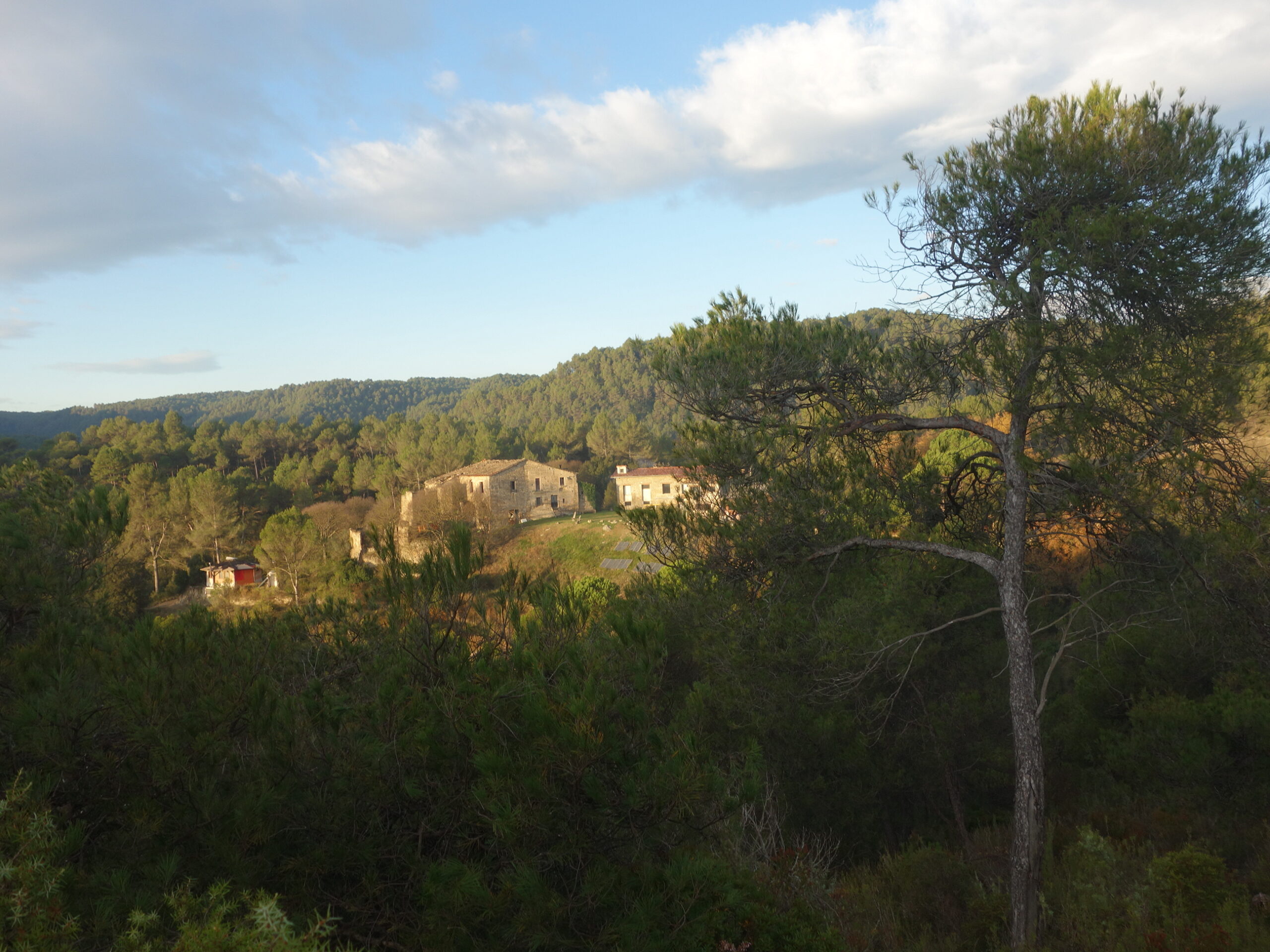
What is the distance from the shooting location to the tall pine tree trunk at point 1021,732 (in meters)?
5.96

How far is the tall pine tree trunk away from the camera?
235 inches

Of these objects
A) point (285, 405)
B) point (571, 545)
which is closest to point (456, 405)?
point (285, 405)

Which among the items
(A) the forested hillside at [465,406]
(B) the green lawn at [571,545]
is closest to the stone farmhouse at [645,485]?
(B) the green lawn at [571,545]

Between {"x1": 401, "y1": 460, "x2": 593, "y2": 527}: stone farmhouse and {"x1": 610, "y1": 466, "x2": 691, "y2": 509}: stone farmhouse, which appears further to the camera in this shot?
{"x1": 610, "y1": 466, "x2": 691, "y2": 509}: stone farmhouse

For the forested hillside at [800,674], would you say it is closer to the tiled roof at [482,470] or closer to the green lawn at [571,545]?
the green lawn at [571,545]

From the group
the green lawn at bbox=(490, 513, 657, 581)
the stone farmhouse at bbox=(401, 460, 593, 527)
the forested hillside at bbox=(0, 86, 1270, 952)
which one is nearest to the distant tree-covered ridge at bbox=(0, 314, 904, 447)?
the stone farmhouse at bbox=(401, 460, 593, 527)

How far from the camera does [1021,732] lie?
6.27 meters

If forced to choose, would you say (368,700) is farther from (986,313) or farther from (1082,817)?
(1082,817)

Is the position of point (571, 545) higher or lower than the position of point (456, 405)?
lower

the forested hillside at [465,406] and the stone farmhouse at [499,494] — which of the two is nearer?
the stone farmhouse at [499,494]

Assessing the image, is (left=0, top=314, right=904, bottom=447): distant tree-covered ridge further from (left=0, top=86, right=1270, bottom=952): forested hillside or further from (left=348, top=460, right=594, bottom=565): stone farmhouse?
(left=0, top=86, right=1270, bottom=952): forested hillside

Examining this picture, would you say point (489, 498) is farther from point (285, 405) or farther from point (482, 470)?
point (285, 405)

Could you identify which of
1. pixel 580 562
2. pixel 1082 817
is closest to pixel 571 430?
pixel 580 562

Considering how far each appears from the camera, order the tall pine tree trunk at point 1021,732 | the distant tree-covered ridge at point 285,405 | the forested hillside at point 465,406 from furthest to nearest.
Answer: the distant tree-covered ridge at point 285,405
the forested hillside at point 465,406
the tall pine tree trunk at point 1021,732
